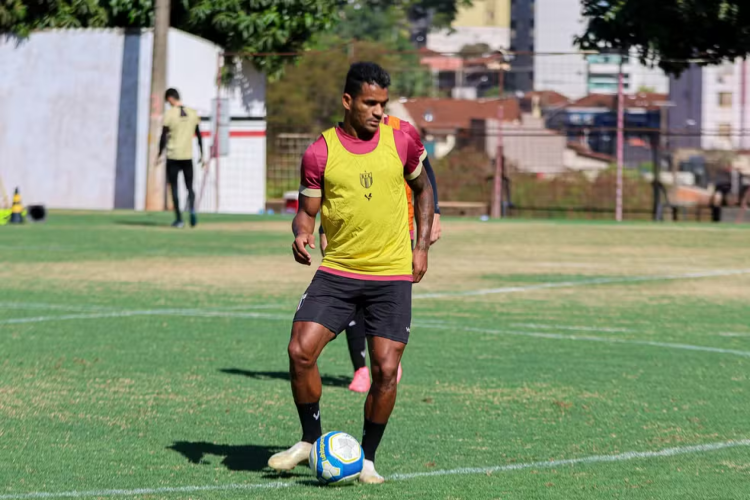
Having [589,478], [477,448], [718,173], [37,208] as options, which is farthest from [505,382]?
[718,173]

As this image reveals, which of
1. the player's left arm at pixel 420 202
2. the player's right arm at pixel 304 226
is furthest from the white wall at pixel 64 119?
the player's right arm at pixel 304 226

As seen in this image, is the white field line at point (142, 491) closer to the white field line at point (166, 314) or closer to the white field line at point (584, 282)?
the white field line at point (166, 314)

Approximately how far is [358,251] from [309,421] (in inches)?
31.1

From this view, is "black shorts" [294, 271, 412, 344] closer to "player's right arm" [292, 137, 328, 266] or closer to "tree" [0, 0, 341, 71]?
"player's right arm" [292, 137, 328, 266]

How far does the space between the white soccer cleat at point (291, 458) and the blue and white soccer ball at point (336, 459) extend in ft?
0.46

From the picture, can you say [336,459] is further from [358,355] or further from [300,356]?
[358,355]

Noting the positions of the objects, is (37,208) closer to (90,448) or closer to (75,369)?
(75,369)

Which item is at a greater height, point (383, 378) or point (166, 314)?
point (383, 378)

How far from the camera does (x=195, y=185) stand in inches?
1206

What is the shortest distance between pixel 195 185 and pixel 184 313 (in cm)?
1885

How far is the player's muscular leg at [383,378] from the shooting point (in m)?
5.91

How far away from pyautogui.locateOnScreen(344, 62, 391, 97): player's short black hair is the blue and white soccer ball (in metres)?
1.48

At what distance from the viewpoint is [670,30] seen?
28.3 metres

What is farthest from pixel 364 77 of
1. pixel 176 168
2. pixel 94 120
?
pixel 94 120
